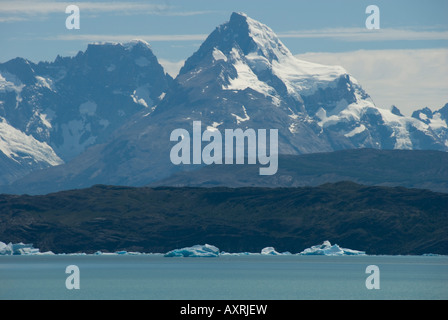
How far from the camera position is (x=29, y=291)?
176625mm

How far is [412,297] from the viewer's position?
16712 centimetres
